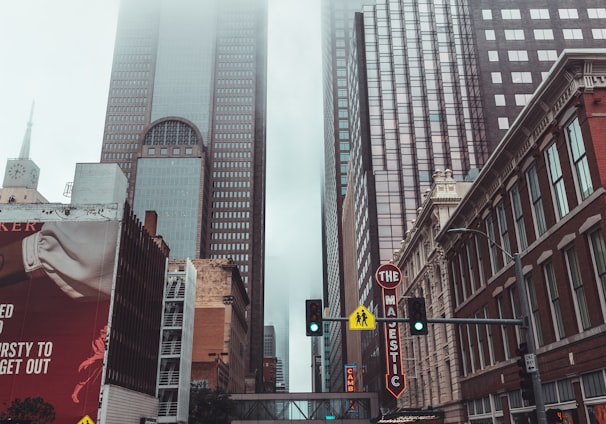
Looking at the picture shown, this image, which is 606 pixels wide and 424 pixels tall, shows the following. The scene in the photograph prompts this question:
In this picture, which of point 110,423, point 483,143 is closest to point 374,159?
point 483,143

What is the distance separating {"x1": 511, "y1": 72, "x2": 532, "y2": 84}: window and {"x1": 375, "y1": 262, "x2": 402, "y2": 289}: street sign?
47.1 meters

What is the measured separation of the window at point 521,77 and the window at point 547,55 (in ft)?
11.1

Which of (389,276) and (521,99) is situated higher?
(521,99)

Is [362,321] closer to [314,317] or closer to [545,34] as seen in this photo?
[314,317]

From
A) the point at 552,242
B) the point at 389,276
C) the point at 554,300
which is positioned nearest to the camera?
the point at 552,242

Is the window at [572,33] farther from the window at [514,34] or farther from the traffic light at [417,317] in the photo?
the traffic light at [417,317]

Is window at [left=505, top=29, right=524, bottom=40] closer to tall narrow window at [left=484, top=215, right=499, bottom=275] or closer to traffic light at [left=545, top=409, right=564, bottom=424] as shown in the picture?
tall narrow window at [left=484, top=215, right=499, bottom=275]

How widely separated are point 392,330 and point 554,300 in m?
32.7

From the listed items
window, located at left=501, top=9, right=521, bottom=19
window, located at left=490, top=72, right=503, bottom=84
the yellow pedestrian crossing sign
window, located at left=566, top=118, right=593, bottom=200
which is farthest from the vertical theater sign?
window, located at left=501, top=9, right=521, bottom=19

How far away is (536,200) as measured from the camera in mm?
26266

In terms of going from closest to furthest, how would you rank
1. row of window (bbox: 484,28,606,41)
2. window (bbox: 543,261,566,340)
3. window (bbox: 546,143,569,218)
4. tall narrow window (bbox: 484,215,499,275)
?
window (bbox: 546,143,569,218), window (bbox: 543,261,566,340), tall narrow window (bbox: 484,215,499,275), row of window (bbox: 484,28,606,41)

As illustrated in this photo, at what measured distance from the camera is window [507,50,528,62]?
85.8 m

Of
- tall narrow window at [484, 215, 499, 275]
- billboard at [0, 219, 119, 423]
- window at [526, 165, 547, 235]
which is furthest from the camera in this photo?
billboard at [0, 219, 119, 423]

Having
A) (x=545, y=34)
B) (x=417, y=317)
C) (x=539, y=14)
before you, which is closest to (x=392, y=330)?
(x=417, y=317)
